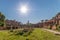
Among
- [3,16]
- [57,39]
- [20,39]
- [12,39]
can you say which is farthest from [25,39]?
[3,16]

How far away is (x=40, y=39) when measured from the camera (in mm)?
18641

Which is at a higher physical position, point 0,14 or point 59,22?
point 0,14

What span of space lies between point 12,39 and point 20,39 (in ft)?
5.46

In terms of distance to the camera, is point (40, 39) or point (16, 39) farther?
point (16, 39)

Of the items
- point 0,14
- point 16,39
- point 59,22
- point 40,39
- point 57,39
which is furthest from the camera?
point 0,14

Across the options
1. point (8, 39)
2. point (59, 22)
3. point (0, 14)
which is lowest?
point (8, 39)

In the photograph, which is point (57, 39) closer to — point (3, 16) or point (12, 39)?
point (12, 39)

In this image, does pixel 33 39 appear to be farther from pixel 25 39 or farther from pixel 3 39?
pixel 3 39

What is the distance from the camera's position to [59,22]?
124ft

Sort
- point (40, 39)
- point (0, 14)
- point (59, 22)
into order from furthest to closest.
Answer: point (0, 14)
point (59, 22)
point (40, 39)

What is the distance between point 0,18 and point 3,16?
5.42 ft

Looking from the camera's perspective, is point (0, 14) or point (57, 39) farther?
point (0, 14)

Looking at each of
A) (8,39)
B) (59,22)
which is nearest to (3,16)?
(59,22)

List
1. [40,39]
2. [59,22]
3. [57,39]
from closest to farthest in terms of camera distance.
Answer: [57,39] < [40,39] < [59,22]
